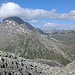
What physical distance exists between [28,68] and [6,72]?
1891 centimetres

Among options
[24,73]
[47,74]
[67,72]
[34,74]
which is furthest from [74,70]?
[24,73]

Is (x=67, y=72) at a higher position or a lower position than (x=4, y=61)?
lower

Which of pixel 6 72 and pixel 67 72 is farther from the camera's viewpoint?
pixel 67 72

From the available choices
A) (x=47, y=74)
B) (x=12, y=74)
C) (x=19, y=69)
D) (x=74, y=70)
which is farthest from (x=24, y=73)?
(x=74, y=70)

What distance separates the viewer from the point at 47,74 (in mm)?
105938

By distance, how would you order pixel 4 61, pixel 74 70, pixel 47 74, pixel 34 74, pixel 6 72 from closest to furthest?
pixel 6 72, pixel 4 61, pixel 34 74, pixel 47 74, pixel 74 70

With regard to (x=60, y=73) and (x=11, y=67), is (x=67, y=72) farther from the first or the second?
(x=11, y=67)

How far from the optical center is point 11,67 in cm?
8475

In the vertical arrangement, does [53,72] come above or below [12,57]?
below

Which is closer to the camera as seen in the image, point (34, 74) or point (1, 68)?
point (1, 68)

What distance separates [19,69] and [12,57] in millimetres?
9463

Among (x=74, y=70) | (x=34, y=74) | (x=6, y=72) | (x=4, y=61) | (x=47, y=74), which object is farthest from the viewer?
(x=74, y=70)

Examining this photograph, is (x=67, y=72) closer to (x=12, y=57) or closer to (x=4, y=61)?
(x=12, y=57)

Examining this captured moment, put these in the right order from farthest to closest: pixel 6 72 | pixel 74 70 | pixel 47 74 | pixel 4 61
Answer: pixel 74 70
pixel 47 74
pixel 4 61
pixel 6 72
